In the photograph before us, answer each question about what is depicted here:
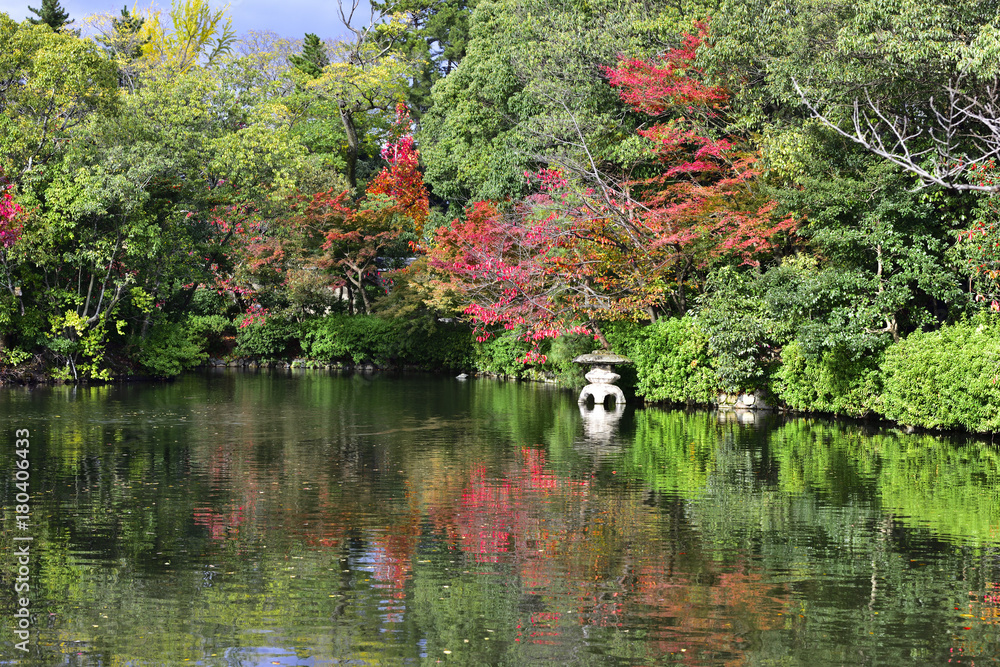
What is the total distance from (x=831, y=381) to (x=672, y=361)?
152 inches

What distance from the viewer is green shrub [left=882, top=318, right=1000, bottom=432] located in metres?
14.2

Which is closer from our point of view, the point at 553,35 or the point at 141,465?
the point at 141,465

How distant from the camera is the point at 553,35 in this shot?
23.7 meters

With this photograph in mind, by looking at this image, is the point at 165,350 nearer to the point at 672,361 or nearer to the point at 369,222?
the point at 369,222

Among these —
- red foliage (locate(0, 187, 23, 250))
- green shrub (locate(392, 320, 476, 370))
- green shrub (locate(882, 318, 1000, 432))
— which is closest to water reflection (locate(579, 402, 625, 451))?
green shrub (locate(882, 318, 1000, 432))

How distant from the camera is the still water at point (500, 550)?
530 cm

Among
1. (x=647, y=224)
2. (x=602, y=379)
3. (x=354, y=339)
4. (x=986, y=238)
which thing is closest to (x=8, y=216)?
(x=354, y=339)

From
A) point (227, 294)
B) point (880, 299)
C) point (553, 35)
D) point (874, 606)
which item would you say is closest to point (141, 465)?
point (874, 606)

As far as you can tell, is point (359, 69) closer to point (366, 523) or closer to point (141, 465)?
point (141, 465)

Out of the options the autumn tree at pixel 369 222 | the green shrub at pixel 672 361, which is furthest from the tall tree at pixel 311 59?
the green shrub at pixel 672 361

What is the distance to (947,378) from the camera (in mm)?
14641

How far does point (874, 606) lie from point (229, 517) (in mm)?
5232

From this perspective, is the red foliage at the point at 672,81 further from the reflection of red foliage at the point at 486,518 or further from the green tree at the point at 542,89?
the reflection of red foliage at the point at 486,518

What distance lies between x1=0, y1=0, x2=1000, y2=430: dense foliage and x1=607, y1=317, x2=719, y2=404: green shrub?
0.07m
